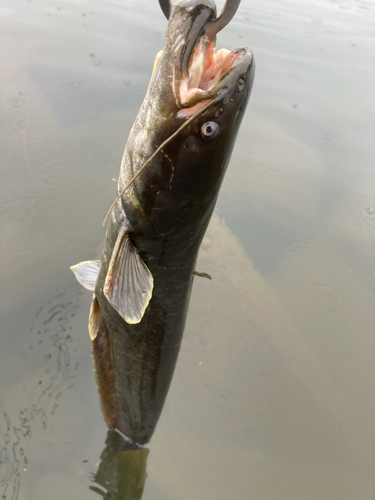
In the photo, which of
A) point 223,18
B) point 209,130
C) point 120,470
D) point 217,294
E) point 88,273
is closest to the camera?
point 223,18

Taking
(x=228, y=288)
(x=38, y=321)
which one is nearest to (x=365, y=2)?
(x=228, y=288)

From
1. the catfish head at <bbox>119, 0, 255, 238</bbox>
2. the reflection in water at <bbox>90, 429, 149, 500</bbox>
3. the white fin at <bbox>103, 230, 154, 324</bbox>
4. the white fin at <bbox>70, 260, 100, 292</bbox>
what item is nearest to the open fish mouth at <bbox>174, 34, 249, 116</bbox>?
the catfish head at <bbox>119, 0, 255, 238</bbox>

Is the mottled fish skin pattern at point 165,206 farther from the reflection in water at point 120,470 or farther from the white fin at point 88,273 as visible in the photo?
the reflection in water at point 120,470

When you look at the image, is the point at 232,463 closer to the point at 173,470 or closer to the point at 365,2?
the point at 173,470

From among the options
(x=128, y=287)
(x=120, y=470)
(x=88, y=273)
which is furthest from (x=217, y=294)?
(x=128, y=287)

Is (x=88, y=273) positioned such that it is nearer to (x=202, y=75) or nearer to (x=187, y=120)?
(x=187, y=120)

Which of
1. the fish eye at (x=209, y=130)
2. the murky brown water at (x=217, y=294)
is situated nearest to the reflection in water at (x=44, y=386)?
the murky brown water at (x=217, y=294)
